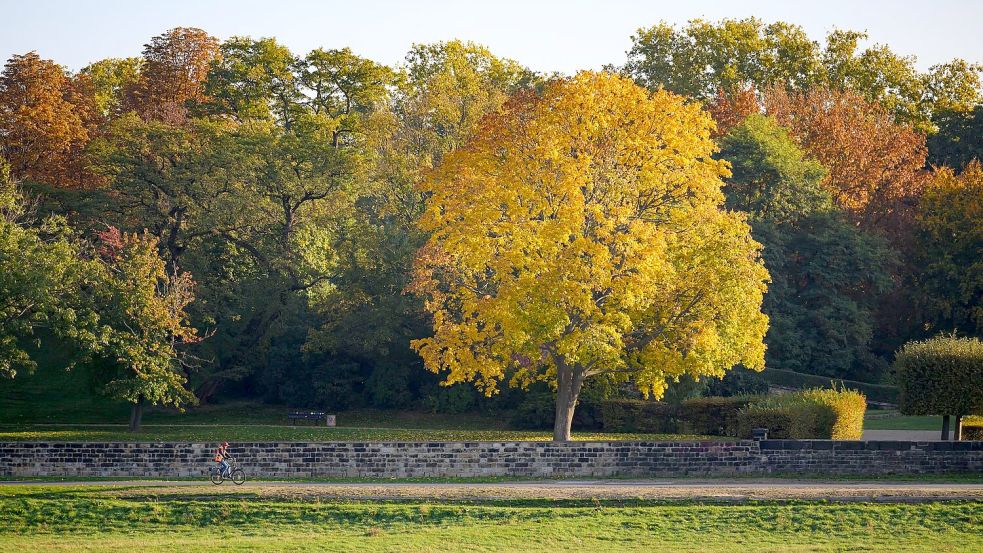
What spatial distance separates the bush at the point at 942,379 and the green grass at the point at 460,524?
368 inches

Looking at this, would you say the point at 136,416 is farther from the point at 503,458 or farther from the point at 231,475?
the point at 503,458

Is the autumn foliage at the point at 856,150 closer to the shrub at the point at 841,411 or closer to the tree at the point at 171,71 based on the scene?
the shrub at the point at 841,411

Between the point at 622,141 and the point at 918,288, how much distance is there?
93.9 feet

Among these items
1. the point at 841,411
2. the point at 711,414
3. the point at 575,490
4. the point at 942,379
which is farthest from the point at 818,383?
the point at 575,490

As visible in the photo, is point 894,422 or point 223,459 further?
point 894,422

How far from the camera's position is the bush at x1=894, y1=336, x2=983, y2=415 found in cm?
3566

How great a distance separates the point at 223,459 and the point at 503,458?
7.74 metres

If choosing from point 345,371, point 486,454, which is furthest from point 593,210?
point 345,371

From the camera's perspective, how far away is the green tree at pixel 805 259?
55125 mm

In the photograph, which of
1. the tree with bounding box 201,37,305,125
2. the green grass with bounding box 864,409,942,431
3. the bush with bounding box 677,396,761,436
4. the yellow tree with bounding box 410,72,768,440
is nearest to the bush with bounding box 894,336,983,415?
the yellow tree with bounding box 410,72,768,440

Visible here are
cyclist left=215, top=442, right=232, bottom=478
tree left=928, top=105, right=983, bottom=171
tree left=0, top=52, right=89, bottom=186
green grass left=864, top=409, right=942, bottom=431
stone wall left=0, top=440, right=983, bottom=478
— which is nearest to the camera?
cyclist left=215, top=442, right=232, bottom=478

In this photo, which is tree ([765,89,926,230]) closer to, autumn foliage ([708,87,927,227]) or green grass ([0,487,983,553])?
autumn foliage ([708,87,927,227])

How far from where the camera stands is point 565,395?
3750cm

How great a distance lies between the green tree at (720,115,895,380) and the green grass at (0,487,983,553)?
28596 millimetres
